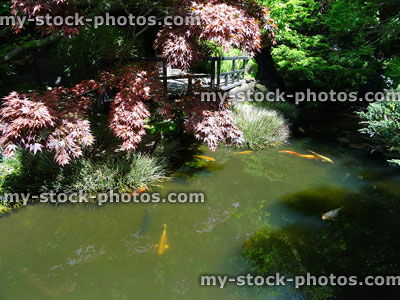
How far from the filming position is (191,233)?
13.0 feet

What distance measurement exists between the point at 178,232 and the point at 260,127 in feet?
13.7

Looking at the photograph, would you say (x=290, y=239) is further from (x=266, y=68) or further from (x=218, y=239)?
(x=266, y=68)

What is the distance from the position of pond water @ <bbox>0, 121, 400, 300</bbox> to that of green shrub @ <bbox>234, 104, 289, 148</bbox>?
127cm

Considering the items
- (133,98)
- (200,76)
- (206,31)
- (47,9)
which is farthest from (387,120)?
(47,9)

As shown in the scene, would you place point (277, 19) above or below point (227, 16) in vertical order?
above

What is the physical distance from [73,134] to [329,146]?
6.40 meters

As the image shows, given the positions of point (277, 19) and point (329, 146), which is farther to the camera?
point (277, 19)

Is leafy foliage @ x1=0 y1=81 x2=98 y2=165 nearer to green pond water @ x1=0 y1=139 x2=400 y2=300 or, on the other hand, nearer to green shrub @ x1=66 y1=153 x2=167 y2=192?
green shrub @ x1=66 y1=153 x2=167 y2=192

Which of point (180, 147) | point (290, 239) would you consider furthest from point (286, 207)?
point (180, 147)

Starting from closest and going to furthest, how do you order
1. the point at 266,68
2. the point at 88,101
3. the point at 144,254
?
1. the point at 144,254
2. the point at 88,101
3. the point at 266,68

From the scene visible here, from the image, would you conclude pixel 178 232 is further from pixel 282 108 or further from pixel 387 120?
pixel 282 108

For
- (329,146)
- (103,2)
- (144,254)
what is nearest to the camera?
(144,254)

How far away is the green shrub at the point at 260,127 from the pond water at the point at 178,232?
127 centimetres

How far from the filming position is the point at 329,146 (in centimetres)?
757
